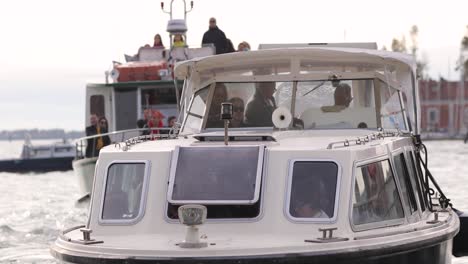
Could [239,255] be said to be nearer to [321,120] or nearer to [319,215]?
[319,215]

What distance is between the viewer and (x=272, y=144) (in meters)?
10.7

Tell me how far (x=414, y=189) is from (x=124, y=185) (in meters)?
3.23

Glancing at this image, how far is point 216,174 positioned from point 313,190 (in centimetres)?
91

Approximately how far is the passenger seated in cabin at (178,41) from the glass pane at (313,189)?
17.6 meters

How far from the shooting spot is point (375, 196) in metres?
10.5

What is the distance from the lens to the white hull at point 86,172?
83.4 feet

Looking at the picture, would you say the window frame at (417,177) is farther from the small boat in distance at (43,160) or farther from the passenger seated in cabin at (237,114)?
the small boat in distance at (43,160)

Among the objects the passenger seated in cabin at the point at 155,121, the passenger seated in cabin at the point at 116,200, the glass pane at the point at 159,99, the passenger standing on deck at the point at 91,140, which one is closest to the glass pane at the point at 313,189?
the passenger seated in cabin at the point at 116,200

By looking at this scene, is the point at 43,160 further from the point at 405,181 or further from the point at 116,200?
the point at 116,200

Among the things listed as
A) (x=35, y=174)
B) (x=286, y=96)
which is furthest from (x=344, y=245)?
(x=35, y=174)

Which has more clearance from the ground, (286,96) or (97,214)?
(286,96)

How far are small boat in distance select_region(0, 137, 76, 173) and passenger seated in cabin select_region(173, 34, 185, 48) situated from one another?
1021 inches

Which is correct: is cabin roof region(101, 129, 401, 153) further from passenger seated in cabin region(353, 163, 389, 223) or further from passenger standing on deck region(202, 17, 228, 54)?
passenger standing on deck region(202, 17, 228, 54)

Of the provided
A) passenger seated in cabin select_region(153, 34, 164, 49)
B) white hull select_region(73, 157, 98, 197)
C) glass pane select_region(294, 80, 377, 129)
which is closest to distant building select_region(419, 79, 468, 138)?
passenger seated in cabin select_region(153, 34, 164, 49)
